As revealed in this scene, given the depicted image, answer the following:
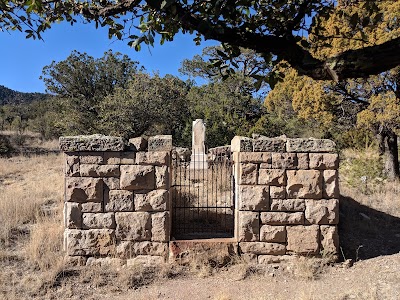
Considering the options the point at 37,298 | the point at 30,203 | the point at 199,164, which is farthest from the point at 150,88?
the point at 37,298

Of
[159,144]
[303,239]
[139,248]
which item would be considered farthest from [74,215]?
[303,239]

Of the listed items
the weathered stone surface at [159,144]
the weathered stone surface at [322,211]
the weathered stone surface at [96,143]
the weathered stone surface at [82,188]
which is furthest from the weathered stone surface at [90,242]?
the weathered stone surface at [322,211]

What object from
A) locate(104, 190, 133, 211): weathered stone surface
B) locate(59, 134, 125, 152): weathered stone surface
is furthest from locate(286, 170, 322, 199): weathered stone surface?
locate(59, 134, 125, 152): weathered stone surface

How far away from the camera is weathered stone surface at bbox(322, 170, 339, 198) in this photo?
5512mm

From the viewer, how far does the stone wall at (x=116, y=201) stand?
18.0 feet

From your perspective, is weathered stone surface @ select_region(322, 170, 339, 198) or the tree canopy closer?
the tree canopy

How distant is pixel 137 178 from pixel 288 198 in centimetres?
230

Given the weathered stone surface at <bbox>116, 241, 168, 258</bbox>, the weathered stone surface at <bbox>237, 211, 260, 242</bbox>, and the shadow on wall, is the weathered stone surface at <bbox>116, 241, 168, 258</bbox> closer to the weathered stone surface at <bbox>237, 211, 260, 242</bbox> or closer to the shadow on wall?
the weathered stone surface at <bbox>237, 211, 260, 242</bbox>

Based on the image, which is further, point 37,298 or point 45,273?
point 45,273

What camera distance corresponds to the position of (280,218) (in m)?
5.52

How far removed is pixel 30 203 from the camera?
7734mm

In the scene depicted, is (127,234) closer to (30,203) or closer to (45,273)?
(45,273)

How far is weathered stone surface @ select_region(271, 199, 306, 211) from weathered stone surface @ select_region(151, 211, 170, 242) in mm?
1618

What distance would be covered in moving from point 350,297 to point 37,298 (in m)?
3.88
